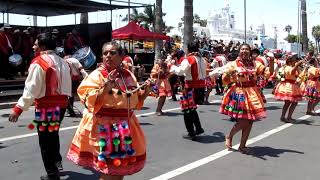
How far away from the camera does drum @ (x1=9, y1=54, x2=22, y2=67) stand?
1805cm

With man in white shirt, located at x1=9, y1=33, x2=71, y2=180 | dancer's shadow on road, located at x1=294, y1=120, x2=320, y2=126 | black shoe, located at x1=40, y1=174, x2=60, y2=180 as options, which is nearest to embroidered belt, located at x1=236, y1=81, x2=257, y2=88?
man in white shirt, located at x1=9, y1=33, x2=71, y2=180

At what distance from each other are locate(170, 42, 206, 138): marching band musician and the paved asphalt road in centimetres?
34

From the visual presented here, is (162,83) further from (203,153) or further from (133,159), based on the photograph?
(133,159)

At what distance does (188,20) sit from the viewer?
2081 cm

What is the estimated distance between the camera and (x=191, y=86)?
982 centimetres

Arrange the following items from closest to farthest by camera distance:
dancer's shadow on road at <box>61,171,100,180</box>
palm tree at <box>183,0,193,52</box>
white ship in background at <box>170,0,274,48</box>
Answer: dancer's shadow on road at <box>61,171,100,180</box> < palm tree at <box>183,0,193,52</box> < white ship in background at <box>170,0,274,48</box>

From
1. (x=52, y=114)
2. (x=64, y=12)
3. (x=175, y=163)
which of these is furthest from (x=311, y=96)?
(x=64, y=12)

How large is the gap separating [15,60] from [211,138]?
10.3 meters

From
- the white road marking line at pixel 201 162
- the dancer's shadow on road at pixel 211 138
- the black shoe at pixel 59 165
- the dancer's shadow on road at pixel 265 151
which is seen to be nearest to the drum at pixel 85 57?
the dancer's shadow on road at pixel 211 138

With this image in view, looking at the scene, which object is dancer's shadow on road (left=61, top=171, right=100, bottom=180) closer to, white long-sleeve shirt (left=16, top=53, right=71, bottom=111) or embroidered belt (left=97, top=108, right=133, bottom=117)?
white long-sleeve shirt (left=16, top=53, right=71, bottom=111)

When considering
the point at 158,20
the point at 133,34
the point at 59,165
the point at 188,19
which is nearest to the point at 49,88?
the point at 59,165

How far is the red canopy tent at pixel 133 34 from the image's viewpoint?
24.4 metres

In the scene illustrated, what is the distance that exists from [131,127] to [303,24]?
2832 cm

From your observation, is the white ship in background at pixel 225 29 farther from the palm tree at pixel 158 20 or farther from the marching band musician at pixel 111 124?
the marching band musician at pixel 111 124
